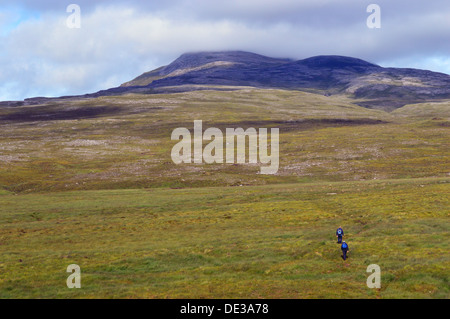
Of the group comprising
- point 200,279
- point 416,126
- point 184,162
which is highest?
point 416,126

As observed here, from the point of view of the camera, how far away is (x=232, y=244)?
144 ft

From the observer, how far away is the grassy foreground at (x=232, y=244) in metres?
31.8

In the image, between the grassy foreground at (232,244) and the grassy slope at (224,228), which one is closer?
the grassy foreground at (232,244)

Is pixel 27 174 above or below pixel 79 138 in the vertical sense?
below

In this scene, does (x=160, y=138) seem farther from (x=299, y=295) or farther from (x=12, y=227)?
(x=299, y=295)

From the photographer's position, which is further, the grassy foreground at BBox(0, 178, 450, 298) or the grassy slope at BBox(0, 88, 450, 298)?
the grassy slope at BBox(0, 88, 450, 298)

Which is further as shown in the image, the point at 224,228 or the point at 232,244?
the point at 224,228

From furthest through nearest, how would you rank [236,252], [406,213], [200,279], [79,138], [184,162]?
[79,138] → [184,162] → [406,213] → [236,252] → [200,279]

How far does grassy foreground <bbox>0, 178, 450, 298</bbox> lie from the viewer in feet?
104

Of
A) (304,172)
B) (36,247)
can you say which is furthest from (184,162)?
(36,247)

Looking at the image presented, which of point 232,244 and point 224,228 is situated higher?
point 224,228

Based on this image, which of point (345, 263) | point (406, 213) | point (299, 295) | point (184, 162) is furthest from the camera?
point (184, 162)

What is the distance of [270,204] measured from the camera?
6662cm

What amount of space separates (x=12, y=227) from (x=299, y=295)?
43759 mm
